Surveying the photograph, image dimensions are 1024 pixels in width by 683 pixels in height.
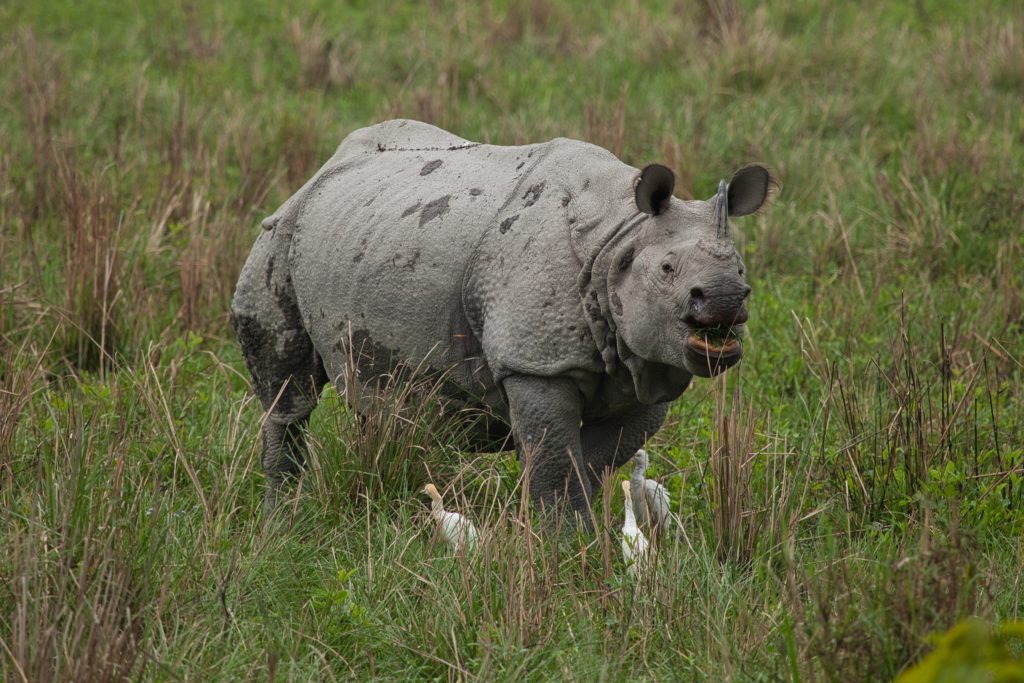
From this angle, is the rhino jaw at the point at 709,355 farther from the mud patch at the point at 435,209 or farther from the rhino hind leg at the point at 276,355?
the rhino hind leg at the point at 276,355

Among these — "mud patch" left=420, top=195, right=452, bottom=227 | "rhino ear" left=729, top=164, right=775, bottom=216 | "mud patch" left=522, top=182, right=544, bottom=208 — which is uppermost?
"rhino ear" left=729, top=164, right=775, bottom=216

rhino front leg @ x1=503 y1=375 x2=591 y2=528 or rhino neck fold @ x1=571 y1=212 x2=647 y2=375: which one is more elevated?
rhino neck fold @ x1=571 y1=212 x2=647 y2=375

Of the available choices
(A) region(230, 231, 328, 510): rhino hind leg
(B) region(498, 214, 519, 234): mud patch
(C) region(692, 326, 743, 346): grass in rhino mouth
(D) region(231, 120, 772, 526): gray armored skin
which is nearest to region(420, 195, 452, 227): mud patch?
(D) region(231, 120, 772, 526): gray armored skin

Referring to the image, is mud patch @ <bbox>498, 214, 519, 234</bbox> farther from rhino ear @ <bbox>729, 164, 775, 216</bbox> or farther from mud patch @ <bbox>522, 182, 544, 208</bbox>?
rhino ear @ <bbox>729, 164, 775, 216</bbox>

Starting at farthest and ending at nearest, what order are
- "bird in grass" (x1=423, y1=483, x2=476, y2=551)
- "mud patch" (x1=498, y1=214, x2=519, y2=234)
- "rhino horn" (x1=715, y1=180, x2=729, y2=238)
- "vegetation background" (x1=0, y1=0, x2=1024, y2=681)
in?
"mud patch" (x1=498, y1=214, x2=519, y2=234)
"bird in grass" (x1=423, y1=483, x2=476, y2=551)
"rhino horn" (x1=715, y1=180, x2=729, y2=238)
"vegetation background" (x1=0, y1=0, x2=1024, y2=681)

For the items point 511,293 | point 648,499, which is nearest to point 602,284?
point 511,293

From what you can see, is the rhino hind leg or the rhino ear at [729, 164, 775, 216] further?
the rhino hind leg

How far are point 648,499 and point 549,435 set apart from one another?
502 mm

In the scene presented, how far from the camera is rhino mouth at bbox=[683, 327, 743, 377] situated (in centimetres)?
354

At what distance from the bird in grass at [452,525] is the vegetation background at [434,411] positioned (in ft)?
0.18

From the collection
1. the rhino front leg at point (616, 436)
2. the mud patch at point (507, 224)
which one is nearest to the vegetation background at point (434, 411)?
the rhino front leg at point (616, 436)

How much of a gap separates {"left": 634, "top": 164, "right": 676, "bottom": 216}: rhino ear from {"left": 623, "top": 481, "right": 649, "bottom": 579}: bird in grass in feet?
3.09

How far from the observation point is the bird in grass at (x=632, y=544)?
3783 mm

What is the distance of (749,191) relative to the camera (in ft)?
13.0
